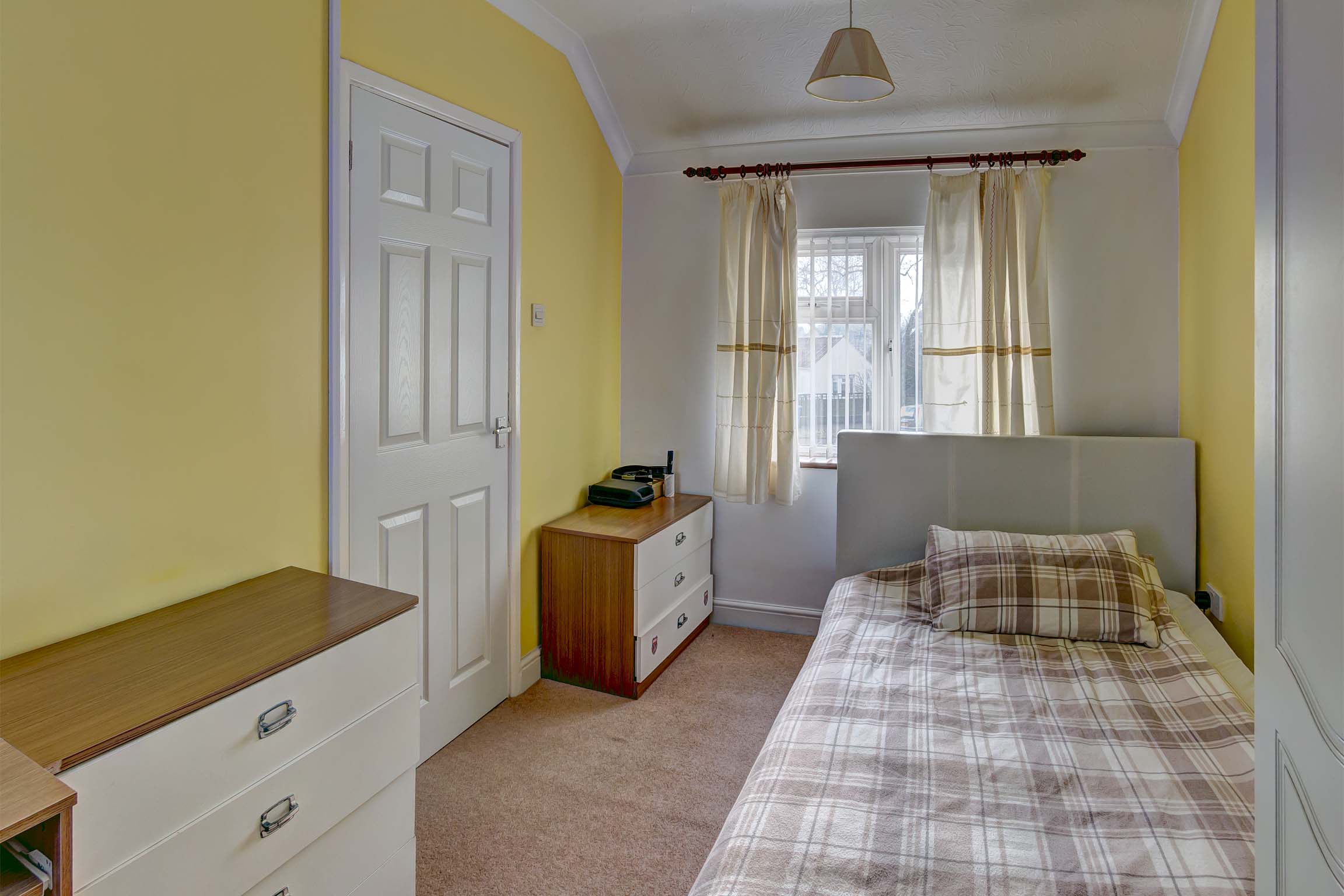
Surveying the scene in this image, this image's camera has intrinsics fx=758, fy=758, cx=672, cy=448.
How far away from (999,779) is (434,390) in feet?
6.17

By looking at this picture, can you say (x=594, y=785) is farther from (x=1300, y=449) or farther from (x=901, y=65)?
(x=901, y=65)

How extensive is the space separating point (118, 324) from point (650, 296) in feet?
7.97

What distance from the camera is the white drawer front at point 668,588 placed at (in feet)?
9.49

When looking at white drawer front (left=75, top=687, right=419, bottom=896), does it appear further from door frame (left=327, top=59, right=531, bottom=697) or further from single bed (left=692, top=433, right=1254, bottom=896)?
single bed (left=692, top=433, right=1254, bottom=896)

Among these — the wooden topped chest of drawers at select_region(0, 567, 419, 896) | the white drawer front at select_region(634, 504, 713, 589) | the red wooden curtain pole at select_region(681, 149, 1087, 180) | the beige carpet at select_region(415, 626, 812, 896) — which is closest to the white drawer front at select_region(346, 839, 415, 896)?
the wooden topped chest of drawers at select_region(0, 567, 419, 896)

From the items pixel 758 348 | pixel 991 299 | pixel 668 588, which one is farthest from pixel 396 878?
pixel 991 299

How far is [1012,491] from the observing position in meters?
2.99

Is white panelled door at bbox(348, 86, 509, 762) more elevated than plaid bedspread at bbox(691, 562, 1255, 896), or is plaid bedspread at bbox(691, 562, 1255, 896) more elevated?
white panelled door at bbox(348, 86, 509, 762)

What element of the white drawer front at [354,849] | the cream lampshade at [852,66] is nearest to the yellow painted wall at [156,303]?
the white drawer front at [354,849]

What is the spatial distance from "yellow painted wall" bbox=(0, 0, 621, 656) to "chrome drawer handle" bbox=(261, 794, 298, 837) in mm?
536

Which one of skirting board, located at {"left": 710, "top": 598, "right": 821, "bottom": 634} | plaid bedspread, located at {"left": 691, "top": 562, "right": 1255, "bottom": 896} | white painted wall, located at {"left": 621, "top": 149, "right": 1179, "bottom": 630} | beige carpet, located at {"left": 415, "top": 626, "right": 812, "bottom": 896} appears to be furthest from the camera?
skirting board, located at {"left": 710, "top": 598, "right": 821, "bottom": 634}

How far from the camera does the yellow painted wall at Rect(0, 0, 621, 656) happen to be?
136 centimetres

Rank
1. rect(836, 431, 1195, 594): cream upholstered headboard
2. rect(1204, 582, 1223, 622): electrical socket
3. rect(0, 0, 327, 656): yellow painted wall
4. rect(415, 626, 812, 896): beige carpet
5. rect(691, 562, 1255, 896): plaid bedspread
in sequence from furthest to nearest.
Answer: rect(836, 431, 1195, 594): cream upholstered headboard
rect(1204, 582, 1223, 622): electrical socket
rect(415, 626, 812, 896): beige carpet
rect(0, 0, 327, 656): yellow painted wall
rect(691, 562, 1255, 896): plaid bedspread

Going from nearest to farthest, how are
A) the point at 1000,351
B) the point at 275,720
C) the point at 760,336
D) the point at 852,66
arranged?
1. the point at 275,720
2. the point at 852,66
3. the point at 1000,351
4. the point at 760,336
